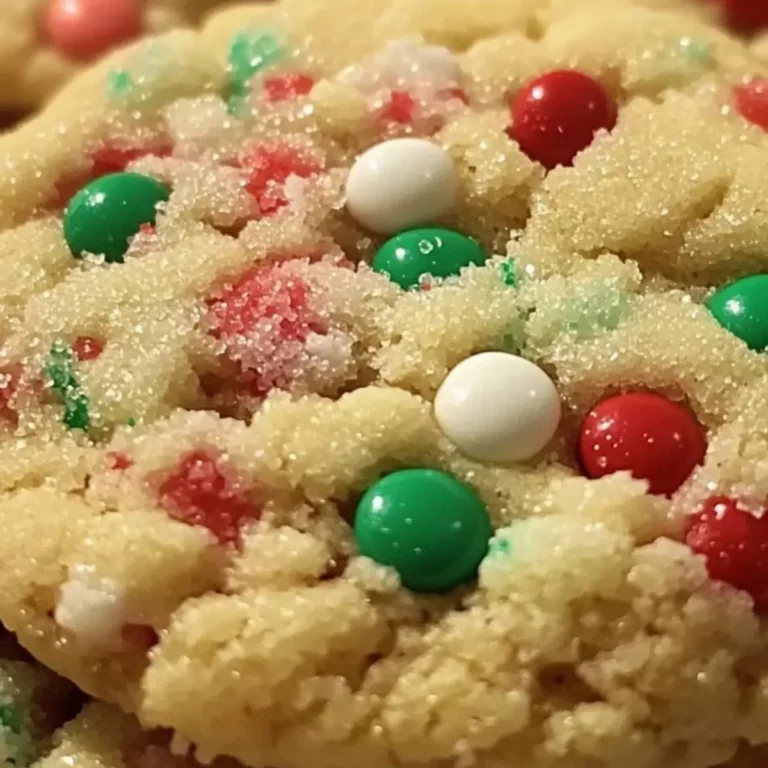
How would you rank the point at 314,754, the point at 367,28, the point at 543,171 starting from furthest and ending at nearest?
the point at 367,28 < the point at 543,171 < the point at 314,754

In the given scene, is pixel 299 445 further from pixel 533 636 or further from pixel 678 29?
pixel 678 29

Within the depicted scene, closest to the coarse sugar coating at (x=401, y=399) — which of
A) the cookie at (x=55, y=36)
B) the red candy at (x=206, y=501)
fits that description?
the red candy at (x=206, y=501)

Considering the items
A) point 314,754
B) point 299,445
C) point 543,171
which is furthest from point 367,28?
point 314,754

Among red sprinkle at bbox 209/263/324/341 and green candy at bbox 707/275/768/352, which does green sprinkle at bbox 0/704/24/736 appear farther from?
green candy at bbox 707/275/768/352

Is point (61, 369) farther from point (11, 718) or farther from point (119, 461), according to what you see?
point (11, 718)

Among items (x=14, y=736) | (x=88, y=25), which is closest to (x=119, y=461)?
(x=14, y=736)

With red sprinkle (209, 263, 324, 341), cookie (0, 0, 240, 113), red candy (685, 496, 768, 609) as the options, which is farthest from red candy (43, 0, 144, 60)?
red candy (685, 496, 768, 609)
